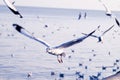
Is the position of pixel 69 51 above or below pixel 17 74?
above

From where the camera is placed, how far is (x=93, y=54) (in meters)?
40.2

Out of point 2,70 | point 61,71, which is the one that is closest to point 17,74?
point 2,70

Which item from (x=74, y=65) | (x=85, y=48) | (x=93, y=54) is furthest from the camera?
(x=85, y=48)

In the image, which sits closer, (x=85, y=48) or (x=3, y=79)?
(x=3, y=79)

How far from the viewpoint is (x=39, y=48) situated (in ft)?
138

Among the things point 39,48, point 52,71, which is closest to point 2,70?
point 52,71

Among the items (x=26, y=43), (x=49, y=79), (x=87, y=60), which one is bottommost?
(x=49, y=79)

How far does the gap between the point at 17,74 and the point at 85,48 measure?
684 inches

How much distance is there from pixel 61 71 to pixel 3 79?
5.39 metres

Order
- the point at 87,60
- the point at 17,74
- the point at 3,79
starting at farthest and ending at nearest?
the point at 87,60, the point at 17,74, the point at 3,79

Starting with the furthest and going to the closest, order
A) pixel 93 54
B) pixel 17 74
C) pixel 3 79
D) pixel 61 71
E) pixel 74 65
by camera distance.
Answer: pixel 93 54 < pixel 74 65 < pixel 61 71 < pixel 17 74 < pixel 3 79

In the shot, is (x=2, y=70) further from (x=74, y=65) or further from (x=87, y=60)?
(x=87, y=60)

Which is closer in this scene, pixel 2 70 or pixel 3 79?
pixel 3 79

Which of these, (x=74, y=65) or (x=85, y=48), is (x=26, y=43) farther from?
(x=74, y=65)
